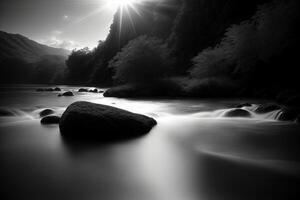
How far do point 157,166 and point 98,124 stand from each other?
2.76 meters

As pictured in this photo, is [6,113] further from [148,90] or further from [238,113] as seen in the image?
[148,90]

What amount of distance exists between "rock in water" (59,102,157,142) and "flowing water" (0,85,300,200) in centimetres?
48

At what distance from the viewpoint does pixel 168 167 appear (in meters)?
4.45

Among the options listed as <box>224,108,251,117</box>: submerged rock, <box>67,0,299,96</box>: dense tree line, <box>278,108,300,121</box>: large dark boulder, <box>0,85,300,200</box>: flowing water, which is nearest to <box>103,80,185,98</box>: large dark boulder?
<box>67,0,299,96</box>: dense tree line

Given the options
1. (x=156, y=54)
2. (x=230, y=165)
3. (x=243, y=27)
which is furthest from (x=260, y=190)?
(x=156, y=54)

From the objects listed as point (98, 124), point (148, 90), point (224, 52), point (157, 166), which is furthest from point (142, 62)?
point (157, 166)

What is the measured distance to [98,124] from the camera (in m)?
6.56

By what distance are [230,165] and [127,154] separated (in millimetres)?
2410

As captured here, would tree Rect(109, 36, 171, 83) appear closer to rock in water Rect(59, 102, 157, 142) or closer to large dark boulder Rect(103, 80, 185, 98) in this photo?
large dark boulder Rect(103, 80, 185, 98)

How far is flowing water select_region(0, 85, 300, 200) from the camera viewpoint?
335 cm

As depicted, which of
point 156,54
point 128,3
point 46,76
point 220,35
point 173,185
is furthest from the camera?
point 46,76

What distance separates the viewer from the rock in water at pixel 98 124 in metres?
6.54

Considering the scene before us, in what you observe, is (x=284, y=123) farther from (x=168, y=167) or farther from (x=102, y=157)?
(x=102, y=157)

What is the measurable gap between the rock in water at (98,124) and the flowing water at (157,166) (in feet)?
1.58
